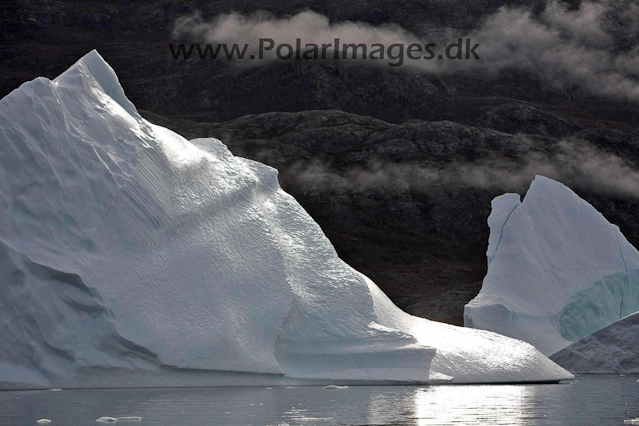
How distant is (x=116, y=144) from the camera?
20.9 metres

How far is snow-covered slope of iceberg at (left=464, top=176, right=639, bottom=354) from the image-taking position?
112 feet

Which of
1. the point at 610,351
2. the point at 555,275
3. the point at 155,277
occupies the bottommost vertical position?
the point at 610,351

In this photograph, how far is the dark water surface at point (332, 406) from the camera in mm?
13672

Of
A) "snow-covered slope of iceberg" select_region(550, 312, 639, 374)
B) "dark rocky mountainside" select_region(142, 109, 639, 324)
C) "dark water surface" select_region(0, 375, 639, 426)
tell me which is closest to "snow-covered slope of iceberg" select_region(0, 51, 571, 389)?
"dark water surface" select_region(0, 375, 639, 426)

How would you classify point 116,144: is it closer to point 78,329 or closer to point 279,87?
point 78,329

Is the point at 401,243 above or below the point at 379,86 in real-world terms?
below

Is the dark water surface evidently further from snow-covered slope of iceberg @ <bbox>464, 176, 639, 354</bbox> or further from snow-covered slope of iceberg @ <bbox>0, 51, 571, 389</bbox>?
snow-covered slope of iceberg @ <bbox>464, 176, 639, 354</bbox>

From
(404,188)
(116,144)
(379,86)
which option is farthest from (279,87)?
(116,144)

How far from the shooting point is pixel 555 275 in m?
34.6

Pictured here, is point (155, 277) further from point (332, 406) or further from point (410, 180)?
point (410, 180)

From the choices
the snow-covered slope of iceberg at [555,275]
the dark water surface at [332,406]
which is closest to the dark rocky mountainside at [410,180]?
the snow-covered slope of iceberg at [555,275]

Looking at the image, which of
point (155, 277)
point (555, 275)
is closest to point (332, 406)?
point (155, 277)

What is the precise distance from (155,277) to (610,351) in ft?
50.0

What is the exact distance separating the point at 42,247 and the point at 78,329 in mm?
1792
